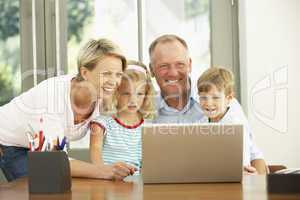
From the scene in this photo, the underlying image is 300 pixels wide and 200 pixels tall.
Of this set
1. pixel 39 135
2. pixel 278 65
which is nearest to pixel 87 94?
pixel 39 135

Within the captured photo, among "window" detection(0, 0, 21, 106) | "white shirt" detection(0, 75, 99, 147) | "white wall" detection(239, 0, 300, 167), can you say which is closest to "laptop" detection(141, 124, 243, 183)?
"white shirt" detection(0, 75, 99, 147)

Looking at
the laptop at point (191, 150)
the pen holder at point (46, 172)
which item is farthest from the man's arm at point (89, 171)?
the pen holder at point (46, 172)

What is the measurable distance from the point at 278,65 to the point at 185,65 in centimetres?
87

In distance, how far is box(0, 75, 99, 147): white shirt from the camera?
2506 millimetres

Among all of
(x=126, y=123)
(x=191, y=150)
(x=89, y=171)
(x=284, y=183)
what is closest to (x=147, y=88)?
(x=126, y=123)

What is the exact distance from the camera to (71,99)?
252cm

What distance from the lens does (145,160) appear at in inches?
71.1

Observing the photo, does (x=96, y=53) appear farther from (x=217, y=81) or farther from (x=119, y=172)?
(x=119, y=172)

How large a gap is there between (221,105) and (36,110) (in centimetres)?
96

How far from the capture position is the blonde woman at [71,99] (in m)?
2.59

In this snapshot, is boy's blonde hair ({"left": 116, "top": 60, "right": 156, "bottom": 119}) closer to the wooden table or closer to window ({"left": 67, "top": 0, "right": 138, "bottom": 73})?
the wooden table

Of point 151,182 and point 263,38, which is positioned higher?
point 263,38

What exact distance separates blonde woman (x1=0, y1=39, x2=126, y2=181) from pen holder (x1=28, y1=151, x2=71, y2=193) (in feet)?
2.76

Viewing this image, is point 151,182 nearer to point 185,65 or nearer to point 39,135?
point 39,135
